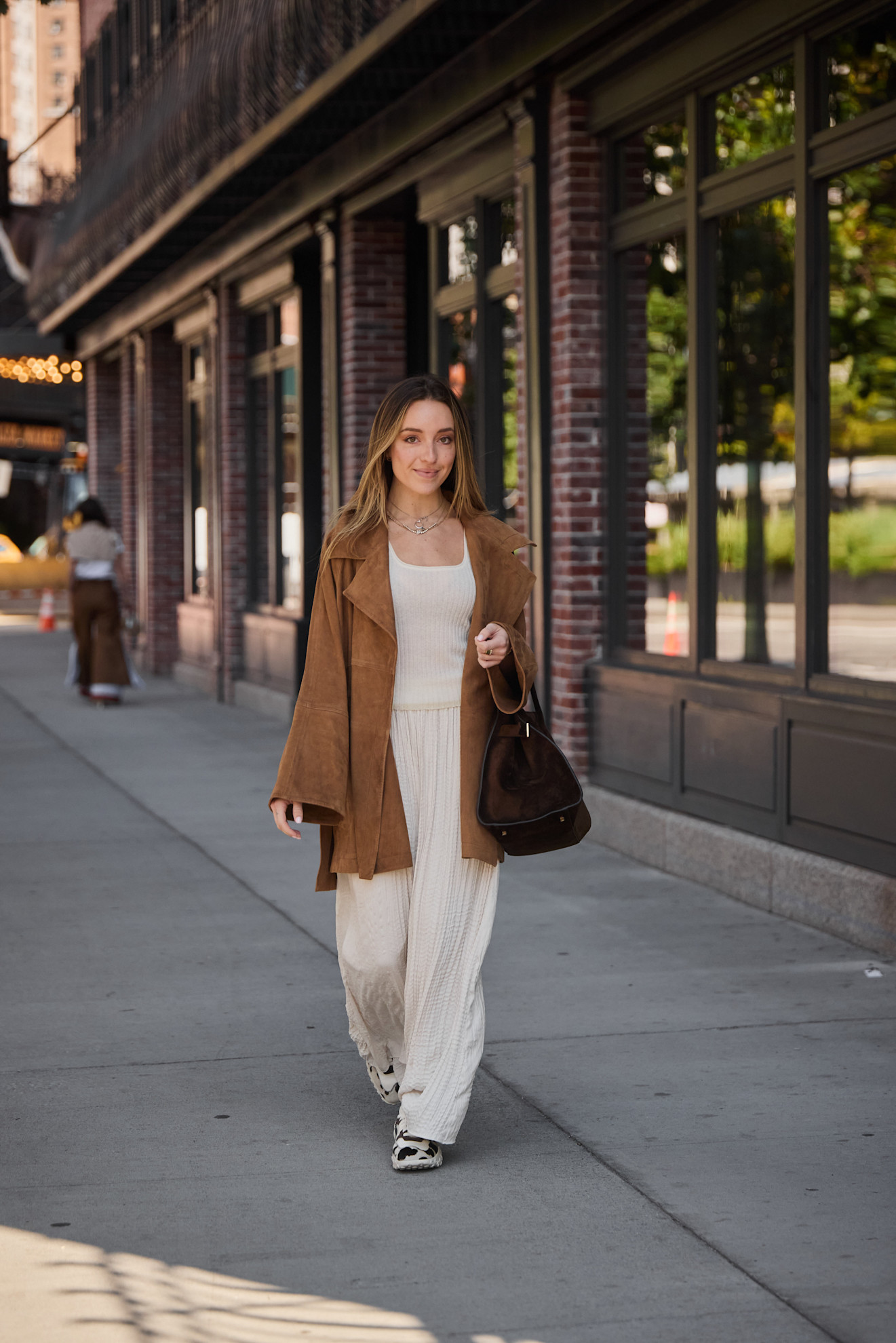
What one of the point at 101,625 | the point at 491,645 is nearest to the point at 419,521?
the point at 491,645

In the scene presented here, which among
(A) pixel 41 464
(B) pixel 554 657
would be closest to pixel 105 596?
(B) pixel 554 657

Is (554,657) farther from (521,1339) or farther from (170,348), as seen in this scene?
(170,348)

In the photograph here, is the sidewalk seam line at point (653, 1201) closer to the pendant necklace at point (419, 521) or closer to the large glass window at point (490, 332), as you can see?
the pendant necklace at point (419, 521)

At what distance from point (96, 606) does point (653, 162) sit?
8963 millimetres

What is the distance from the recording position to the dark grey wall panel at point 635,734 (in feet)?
28.2

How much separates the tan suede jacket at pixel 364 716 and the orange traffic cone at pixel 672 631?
178 inches

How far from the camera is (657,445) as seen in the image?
9125mm

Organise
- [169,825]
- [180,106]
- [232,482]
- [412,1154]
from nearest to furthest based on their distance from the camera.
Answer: [412,1154]
[169,825]
[180,106]
[232,482]

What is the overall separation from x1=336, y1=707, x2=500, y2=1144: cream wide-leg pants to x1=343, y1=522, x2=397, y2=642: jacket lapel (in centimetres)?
24

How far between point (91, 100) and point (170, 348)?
359 cm

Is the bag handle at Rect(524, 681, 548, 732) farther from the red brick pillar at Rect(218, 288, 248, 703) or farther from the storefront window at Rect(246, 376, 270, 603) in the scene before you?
the red brick pillar at Rect(218, 288, 248, 703)


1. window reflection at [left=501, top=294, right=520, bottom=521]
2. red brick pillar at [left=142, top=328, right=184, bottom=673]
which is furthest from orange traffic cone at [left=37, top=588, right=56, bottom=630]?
window reflection at [left=501, top=294, right=520, bottom=521]

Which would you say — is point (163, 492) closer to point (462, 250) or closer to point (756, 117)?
point (462, 250)

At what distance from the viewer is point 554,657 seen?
962 centimetres
